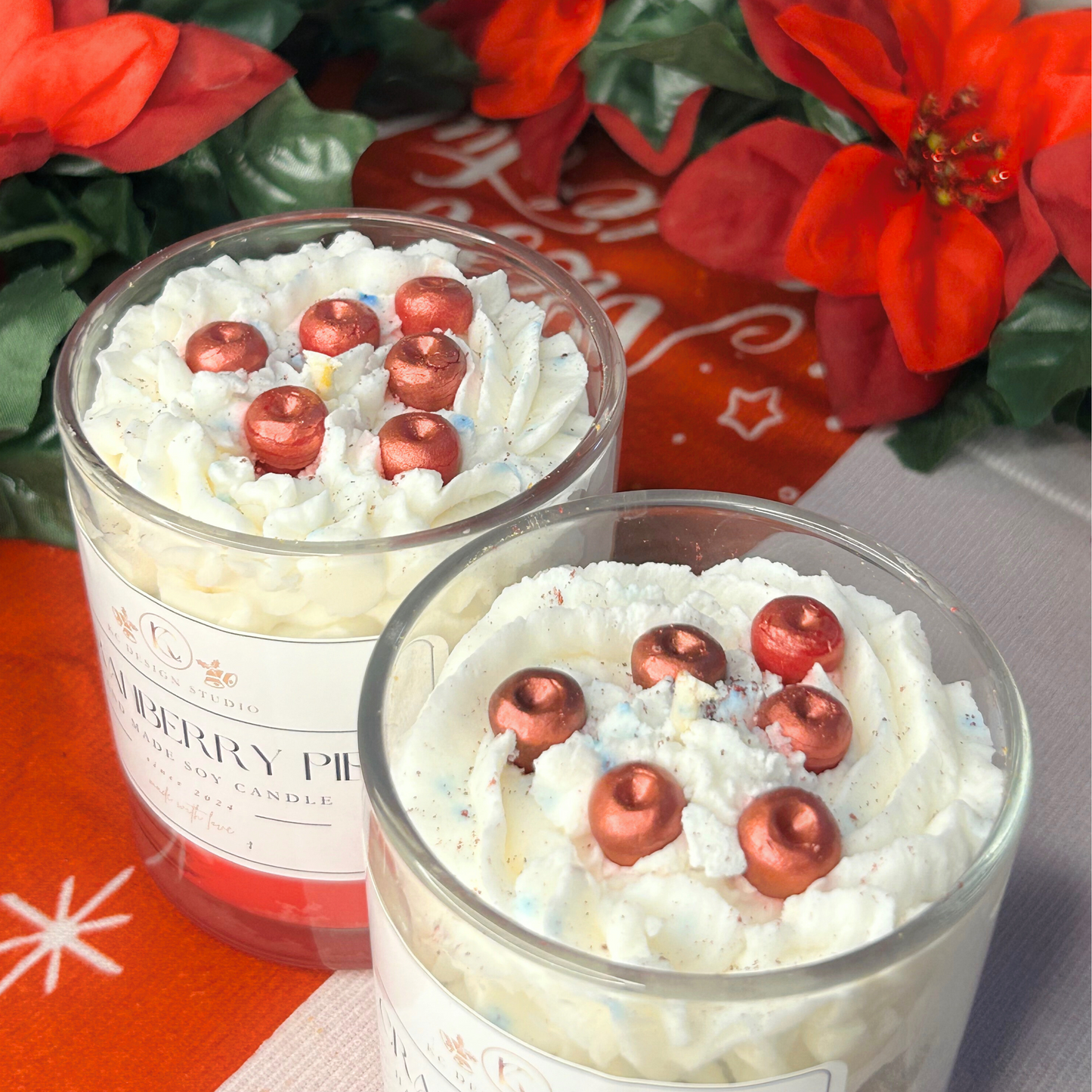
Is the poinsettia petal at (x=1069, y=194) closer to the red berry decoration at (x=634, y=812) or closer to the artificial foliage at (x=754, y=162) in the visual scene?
the artificial foliage at (x=754, y=162)

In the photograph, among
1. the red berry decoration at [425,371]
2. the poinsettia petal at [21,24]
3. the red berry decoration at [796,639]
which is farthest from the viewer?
the poinsettia petal at [21,24]

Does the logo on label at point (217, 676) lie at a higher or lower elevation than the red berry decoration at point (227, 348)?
lower

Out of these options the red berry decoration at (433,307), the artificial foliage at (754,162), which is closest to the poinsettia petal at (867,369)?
the artificial foliage at (754,162)

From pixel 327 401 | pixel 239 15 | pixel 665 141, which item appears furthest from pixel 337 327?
pixel 665 141

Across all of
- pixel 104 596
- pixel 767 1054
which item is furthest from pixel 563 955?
pixel 104 596

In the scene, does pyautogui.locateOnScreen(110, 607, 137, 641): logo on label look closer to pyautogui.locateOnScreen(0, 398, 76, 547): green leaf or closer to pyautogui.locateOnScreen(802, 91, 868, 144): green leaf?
pyautogui.locateOnScreen(0, 398, 76, 547): green leaf

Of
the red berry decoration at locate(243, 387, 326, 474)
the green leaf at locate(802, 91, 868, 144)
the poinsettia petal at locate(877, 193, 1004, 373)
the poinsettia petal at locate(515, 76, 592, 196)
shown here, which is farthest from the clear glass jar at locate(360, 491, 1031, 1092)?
the poinsettia petal at locate(515, 76, 592, 196)
